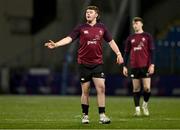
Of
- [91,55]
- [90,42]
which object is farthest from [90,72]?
[90,42]

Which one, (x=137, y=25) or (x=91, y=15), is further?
(x=137, y=25)

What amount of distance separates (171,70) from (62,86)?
17.1 feet

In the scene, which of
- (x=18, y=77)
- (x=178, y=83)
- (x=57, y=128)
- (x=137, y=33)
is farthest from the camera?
(x=18, y=77)

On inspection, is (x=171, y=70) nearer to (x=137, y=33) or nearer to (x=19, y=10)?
(x=19, y=10)

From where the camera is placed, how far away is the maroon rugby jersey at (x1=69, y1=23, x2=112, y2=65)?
569 inches

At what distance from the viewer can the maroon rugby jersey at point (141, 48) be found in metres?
17.5

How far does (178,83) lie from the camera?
33.9 meters

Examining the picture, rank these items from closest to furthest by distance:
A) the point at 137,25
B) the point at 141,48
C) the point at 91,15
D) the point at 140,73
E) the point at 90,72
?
the point at 91,15
the point at 90,72
the point at 137,25
the point at 141,48
the point at 140,73

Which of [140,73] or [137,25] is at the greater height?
[137,25]

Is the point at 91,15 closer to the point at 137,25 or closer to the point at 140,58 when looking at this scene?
the point at 137,25

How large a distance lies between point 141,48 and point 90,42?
3295mm

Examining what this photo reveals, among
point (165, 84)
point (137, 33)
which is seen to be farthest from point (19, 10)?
point (137, 33)

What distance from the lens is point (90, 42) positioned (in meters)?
14.4

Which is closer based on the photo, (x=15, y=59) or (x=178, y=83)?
(x=178, y=83)
